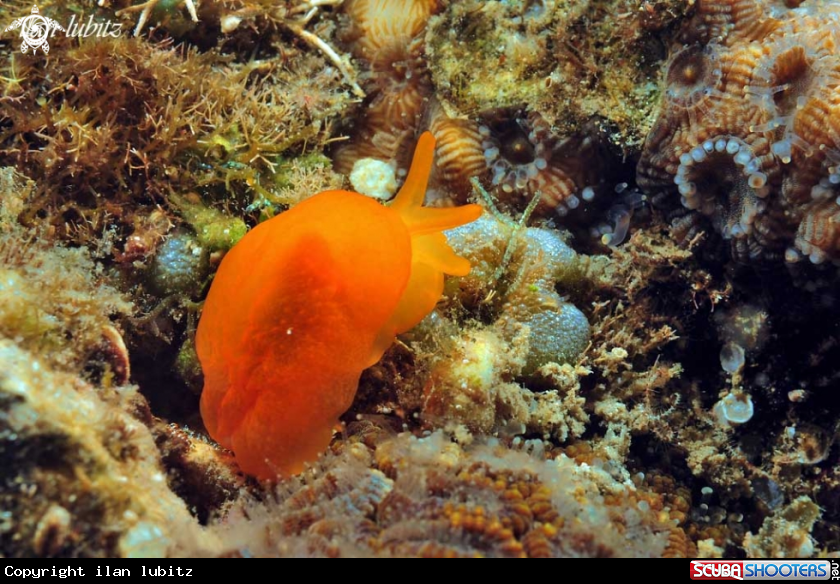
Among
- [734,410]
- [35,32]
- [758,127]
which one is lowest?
[734,410]

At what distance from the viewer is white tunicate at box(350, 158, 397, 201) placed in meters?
3.99

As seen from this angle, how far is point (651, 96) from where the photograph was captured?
351cm

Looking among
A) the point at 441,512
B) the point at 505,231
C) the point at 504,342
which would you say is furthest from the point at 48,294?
the point at 505,231

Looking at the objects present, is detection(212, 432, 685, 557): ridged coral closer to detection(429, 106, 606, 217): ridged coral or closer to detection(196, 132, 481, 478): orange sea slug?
detection(196, 132, 481, 478): orange sea slug

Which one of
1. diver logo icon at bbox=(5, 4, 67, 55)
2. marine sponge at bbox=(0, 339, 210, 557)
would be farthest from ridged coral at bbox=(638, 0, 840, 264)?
diver logo icon at bbox=(5, 4, 67, 55)

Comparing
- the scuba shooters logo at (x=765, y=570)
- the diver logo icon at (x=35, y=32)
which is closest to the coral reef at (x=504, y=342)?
the scuba shooters logo at (x=765, y=570)

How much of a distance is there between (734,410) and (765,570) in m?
1.01

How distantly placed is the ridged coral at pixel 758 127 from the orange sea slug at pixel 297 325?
6.27 ft

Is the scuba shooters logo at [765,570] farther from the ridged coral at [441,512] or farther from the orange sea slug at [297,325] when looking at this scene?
the orange sea slug at [297,325]

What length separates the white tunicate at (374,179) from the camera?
3986mm

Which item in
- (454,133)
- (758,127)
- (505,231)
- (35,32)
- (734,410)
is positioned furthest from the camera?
(454,133)

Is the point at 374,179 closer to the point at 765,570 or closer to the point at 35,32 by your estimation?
the point at 35,32

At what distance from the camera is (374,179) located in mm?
4008

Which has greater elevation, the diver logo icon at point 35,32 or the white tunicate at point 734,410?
the diver logo icon at point 35,32
